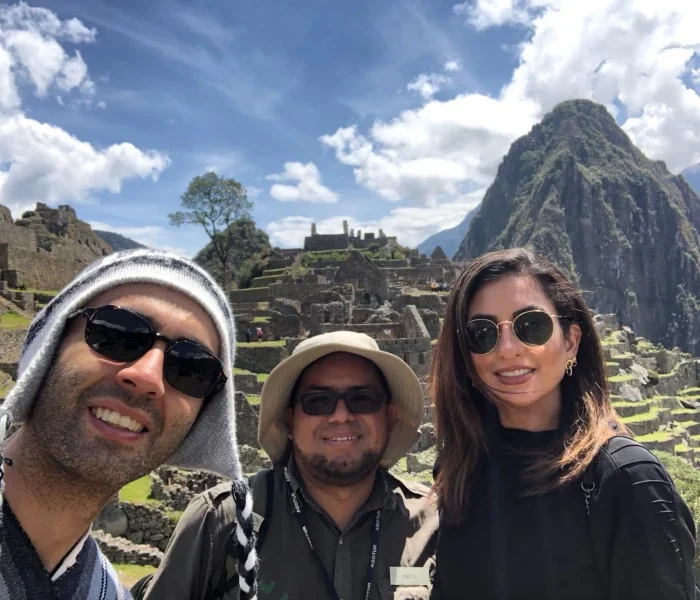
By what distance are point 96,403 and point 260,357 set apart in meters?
17.0

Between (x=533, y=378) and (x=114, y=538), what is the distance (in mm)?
8124

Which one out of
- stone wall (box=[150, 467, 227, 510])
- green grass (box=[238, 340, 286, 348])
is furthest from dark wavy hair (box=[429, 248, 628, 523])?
green grass (box=[238, 340, 286, 348])

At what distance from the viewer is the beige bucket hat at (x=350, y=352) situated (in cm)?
298

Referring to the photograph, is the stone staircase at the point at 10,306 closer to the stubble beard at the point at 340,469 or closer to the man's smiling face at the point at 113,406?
the stubble beard at the point at 340,469

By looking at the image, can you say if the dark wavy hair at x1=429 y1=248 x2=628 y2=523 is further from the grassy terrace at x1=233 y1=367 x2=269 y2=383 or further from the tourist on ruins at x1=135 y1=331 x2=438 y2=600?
the grassy terrace at x1=233 y1=367 x2=269 y2=383

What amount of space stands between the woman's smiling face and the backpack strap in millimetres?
1349

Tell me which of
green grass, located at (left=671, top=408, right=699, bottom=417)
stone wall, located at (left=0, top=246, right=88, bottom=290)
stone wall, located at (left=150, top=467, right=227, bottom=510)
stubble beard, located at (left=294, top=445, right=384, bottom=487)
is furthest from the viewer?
stone wall, located at (left=0, top=246, right=88, bottom=290)

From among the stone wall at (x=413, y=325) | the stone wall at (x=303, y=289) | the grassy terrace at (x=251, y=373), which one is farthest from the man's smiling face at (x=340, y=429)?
the stone wall at (x=303, y=289)

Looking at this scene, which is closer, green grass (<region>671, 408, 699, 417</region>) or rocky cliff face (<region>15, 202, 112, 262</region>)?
green grass (<region>671, 408, 699, 417</region>)

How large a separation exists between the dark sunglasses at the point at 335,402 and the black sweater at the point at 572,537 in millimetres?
722

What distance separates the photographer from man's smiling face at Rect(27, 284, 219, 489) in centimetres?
164

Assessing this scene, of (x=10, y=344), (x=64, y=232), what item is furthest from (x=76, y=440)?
(x=64, y=232)

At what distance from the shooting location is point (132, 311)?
1854 millimetres

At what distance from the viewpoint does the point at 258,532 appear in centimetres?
269
